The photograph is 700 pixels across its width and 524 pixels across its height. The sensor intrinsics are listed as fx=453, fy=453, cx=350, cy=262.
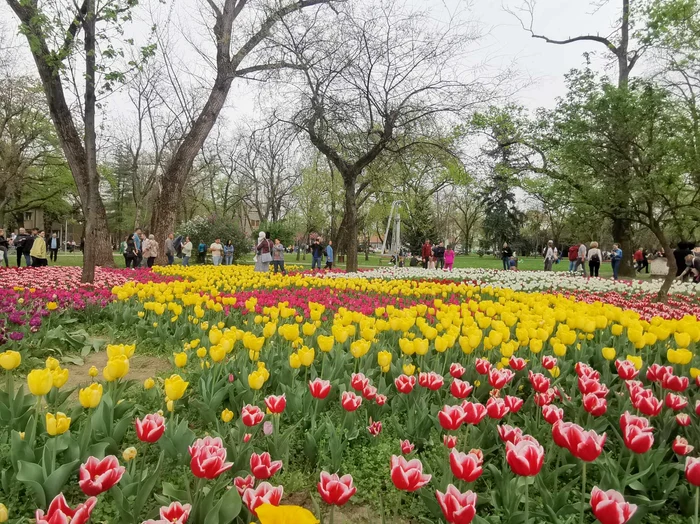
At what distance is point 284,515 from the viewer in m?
0.85

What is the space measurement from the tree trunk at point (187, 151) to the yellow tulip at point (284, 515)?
14213 millimetres

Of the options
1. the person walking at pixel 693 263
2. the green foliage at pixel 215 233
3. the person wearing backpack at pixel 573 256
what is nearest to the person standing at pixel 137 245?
the green foliage at pixel 215 233

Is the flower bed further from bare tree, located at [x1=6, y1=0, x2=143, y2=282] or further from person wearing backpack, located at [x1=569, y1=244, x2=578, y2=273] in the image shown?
person wearing backpack, located at [x1=569, y1=244, x2=578, y2=273]

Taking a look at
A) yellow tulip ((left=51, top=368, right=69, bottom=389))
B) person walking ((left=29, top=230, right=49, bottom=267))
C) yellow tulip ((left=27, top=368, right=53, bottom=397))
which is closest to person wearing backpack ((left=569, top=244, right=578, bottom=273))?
person walking ((left=29, top=230, right=49, bottom=267))

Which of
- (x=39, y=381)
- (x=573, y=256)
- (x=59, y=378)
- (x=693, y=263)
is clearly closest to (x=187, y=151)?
(x=59, y=378)

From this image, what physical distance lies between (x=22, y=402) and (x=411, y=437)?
210 cm

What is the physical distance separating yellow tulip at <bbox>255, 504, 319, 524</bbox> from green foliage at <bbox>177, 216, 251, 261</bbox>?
2431 centimetres

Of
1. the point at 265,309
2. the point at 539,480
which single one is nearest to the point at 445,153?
the point at 265,309

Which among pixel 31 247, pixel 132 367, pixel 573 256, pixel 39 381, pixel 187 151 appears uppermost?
pixel 187 151

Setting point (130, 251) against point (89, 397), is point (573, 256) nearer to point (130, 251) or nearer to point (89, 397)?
point (130, 251)

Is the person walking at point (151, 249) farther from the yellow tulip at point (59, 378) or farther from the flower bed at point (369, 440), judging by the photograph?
the yellow tulip at point (59, 378)

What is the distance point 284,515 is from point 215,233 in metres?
24.5

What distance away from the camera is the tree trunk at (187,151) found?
13.7 metres

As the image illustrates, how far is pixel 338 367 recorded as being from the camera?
10.4ft
